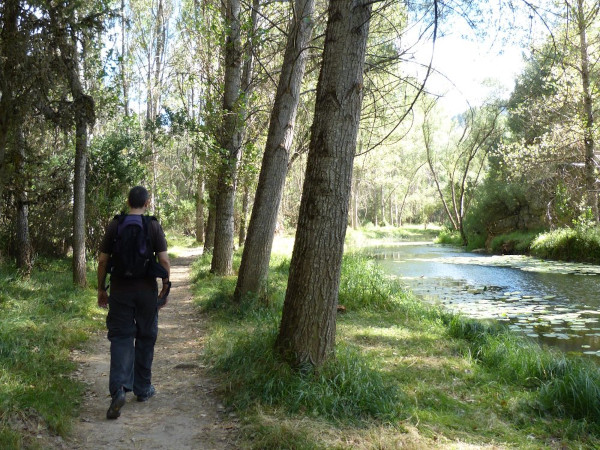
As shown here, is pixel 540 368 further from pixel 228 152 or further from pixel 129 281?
pixel 228 152

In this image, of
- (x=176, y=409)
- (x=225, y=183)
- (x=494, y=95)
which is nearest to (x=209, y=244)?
(x=225, y=183)

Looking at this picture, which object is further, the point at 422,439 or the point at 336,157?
the point at 336,157

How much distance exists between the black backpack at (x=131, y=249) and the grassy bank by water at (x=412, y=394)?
4.75 ft

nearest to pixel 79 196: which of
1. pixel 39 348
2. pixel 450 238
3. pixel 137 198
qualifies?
pixel 39 348

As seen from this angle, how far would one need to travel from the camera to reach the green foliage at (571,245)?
1797cm

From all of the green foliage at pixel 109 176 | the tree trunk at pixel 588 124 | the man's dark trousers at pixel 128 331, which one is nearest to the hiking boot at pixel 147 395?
the man's dark trousers at pixel 128 331

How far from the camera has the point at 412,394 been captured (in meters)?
4.63

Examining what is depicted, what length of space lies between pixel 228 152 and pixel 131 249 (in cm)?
750

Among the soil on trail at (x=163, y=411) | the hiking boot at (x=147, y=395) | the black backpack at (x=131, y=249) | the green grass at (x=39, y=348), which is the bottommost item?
the soil on trail at (x=163, y=411)

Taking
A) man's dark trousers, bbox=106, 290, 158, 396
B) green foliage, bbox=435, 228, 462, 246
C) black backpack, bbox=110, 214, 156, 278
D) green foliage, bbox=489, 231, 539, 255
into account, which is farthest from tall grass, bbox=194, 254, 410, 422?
green foliage, bbox=435, 228, 462, 246

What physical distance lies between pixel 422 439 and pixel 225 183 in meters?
8.95

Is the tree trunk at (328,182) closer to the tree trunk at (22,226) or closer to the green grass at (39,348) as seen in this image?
the green grass at (39,348)

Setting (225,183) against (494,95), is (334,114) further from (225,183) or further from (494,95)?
(494,95)

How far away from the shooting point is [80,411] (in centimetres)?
431
